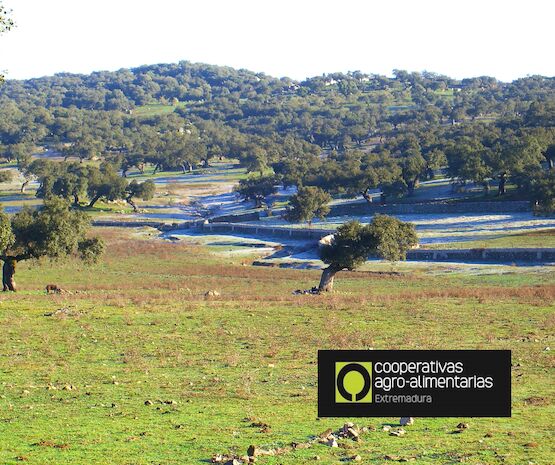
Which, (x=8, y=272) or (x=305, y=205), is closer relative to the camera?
(x=8, y=272)

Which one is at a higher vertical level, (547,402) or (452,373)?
(452,373)

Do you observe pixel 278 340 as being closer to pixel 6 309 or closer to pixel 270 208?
pixel 6 309

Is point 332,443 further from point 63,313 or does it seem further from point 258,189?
point 258,189

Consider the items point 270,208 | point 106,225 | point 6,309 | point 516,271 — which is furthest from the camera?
point 270,208

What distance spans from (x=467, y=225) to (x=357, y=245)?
52.0 meters

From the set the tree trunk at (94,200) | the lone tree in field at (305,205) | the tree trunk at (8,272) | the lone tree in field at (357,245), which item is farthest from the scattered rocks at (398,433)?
the tree trunk at (94,200)

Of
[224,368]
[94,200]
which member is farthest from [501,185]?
[224,368]

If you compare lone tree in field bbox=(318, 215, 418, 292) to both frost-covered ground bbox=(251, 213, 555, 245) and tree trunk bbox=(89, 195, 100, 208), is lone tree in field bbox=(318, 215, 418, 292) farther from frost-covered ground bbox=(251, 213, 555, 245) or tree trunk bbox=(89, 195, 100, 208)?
tree trunk bbox=(89, 195, 100, 208)

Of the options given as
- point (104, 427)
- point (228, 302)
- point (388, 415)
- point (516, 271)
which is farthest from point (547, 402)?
point (516, 271)

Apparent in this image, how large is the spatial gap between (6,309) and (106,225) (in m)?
83.8

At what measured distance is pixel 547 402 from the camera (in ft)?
74.0

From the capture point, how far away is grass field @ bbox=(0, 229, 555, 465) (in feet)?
60.7

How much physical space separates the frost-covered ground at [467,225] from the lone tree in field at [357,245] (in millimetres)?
37929

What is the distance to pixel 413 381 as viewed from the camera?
17953 millimetres
